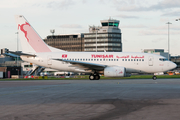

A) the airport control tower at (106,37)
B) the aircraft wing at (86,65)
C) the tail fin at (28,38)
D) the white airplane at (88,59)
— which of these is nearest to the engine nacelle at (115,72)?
the aircraft wing at (86,65)

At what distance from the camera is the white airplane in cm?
4094

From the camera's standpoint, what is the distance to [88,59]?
41750 millimetres

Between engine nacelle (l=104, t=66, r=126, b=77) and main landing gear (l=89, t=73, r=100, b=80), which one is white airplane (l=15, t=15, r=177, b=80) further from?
engine nacelle (l=104, t=66, r=126, b=77)

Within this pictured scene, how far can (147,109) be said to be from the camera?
445 inches

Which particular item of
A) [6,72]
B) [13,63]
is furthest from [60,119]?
[13,63]

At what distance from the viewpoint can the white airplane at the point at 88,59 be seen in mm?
40938

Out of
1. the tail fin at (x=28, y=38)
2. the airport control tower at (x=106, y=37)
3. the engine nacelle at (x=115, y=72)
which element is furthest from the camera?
the airport control tower at (x=106, y=37)

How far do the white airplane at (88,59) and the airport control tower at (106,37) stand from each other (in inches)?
5041

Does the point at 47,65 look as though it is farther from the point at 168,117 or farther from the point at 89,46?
the point at 89,46

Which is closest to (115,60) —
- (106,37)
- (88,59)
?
(88,59)

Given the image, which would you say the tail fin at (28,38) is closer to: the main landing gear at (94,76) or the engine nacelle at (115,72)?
the main landing gear at (94,76)

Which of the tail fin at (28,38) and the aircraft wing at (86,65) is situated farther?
the tail fin at (28,38)

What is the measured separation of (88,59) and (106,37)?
135 metres

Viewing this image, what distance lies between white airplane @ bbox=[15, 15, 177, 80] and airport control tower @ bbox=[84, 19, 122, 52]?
12805cm
